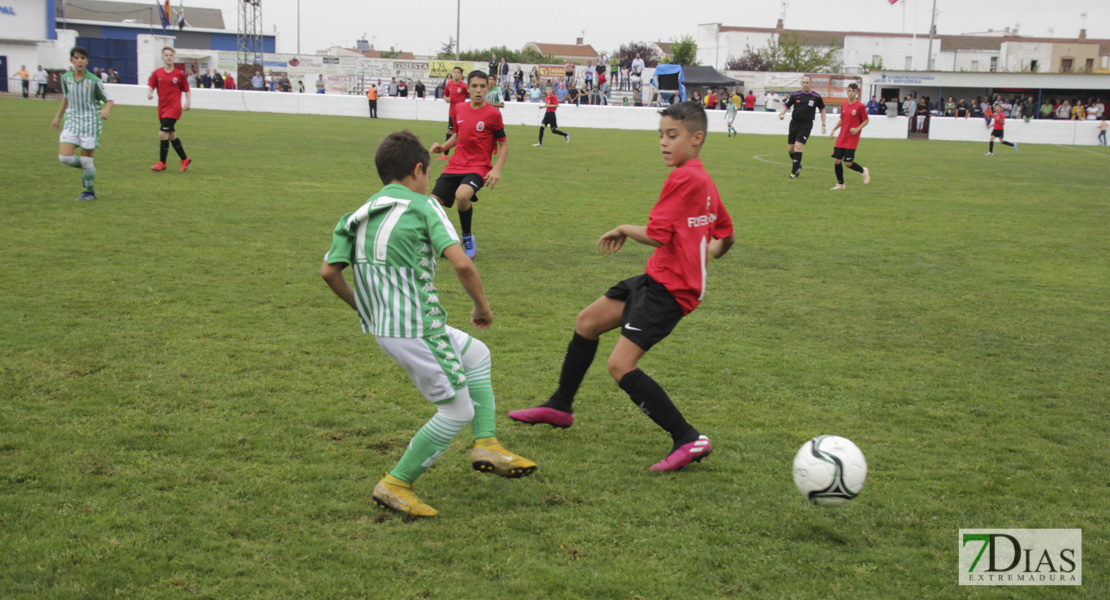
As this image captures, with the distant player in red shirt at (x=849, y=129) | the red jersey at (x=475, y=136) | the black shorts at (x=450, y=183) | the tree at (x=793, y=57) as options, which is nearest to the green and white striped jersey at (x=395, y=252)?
the black shorts at (x=450, y=183)

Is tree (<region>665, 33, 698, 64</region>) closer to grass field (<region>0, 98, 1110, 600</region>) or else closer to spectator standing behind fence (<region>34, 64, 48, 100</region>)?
spectator standing behind fence (<region>34, 64, 48, 100</region>)

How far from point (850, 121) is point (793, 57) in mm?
77713

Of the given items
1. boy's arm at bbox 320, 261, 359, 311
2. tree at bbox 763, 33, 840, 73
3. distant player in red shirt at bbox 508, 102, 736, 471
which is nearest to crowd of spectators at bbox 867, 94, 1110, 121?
tree at bbox 763, 33, 840, 73

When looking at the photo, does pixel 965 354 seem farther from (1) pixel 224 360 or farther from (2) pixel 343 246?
(1) pixel 224 360

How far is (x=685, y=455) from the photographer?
172 inches

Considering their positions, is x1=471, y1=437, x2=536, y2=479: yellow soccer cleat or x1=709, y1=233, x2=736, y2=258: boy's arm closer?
x1=471, y1=437, x2=536, y2=479: yellow soccer cleat

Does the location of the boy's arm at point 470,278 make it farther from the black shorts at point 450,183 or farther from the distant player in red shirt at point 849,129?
the distant player in red shirt at point 849,129

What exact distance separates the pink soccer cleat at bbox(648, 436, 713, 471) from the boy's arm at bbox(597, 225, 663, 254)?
1028mm

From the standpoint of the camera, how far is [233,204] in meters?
12.4

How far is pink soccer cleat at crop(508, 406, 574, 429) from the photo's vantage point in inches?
192

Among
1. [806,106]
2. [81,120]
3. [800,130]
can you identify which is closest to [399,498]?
[81,120]

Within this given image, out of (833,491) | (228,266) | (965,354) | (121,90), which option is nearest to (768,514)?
(833,491)

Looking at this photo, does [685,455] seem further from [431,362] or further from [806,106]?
[806,106]

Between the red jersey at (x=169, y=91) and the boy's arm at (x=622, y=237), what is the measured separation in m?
13.1
